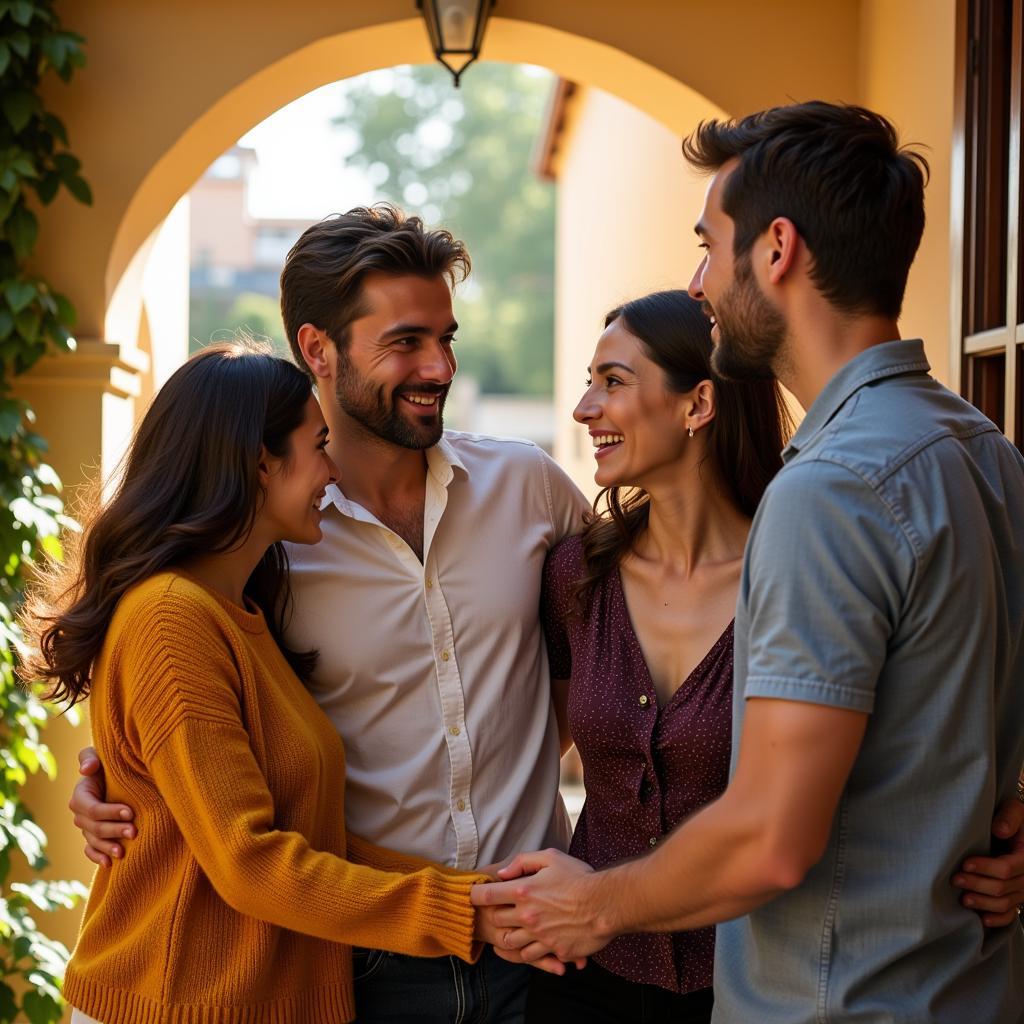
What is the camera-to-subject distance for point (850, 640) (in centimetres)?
148

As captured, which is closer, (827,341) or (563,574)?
(827,341)

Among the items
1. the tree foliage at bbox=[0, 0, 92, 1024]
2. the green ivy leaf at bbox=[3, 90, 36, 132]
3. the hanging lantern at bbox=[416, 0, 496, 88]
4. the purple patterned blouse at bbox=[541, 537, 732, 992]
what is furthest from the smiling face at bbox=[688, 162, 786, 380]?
the green ivy leaf at bbox=[3, 90, 36, 132]

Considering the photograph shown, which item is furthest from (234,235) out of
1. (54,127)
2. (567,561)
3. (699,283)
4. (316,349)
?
(699,283)

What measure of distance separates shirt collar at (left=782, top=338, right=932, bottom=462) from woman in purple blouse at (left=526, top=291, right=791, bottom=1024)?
2.54ft

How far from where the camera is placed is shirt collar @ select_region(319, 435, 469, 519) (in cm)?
261

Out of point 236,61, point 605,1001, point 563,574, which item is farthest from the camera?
point 236,61

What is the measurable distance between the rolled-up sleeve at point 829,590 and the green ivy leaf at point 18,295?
293cm

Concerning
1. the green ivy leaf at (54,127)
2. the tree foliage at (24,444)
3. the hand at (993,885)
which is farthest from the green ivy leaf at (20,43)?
the hand at (993,885)

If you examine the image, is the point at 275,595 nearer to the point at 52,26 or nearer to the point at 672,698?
the point at 672,698

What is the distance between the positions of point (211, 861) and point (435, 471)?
93cm

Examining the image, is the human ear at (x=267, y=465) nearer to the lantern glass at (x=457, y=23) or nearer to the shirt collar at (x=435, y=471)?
the shirt collar at (x=435, y=471)

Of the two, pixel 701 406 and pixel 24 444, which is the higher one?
pixel 701 406

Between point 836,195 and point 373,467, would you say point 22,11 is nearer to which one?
point 373,467

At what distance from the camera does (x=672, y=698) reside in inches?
93.6
